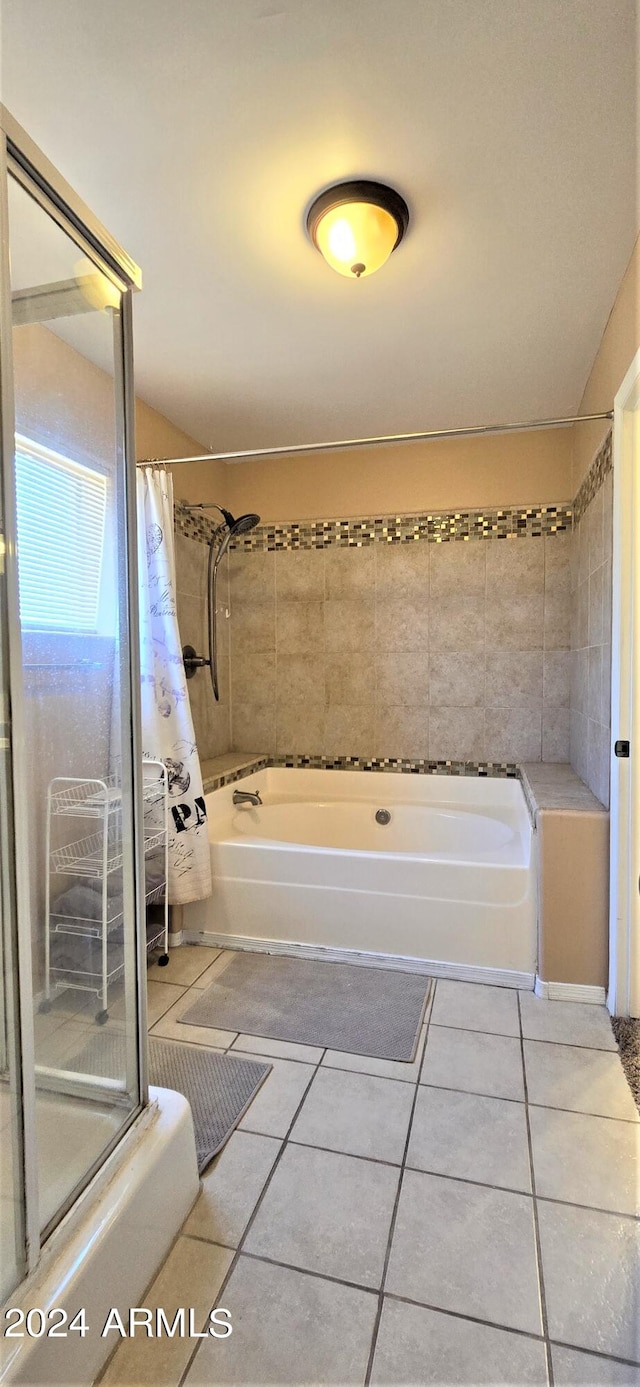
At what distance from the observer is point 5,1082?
2.96 feet

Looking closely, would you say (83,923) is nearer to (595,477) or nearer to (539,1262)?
(539,1262)

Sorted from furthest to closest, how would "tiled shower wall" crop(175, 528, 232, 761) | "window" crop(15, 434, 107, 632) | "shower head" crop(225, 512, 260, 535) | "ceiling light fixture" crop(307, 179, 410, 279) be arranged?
"tiled shower wall" crop(175, 528, 232, 761), "shower head" crop(225, 512, 260, 535), "ceiling light fixture" crop(307, 179, 410, 279), "window" crop(15, 434, 107, 632)

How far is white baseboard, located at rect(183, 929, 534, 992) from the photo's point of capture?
213 cm

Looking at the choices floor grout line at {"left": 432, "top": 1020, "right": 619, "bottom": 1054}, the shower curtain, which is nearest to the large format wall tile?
the shower curtain

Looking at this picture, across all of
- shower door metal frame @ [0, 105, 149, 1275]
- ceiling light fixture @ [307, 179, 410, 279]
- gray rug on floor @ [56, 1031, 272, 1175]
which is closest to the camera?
shower door metal frame @ [0, 105, 149, 1275]

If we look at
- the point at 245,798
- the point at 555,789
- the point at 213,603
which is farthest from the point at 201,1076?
the point at 213,603

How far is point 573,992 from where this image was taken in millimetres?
2029

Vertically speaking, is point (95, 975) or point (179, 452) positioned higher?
point (179, 452)

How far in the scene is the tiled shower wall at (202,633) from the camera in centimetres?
302

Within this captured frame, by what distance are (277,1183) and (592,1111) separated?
0.82 meters

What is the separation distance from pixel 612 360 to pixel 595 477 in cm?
44

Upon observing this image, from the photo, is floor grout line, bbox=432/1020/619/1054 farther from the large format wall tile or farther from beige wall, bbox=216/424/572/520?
beige wall, bbox=216/424/572/520

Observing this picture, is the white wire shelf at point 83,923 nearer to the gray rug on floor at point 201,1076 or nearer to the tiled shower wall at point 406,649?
the gray rug on floor at point 201,1076

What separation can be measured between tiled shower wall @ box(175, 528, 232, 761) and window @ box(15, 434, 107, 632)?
1.73 m
